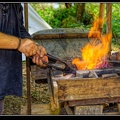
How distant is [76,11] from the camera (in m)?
10.8

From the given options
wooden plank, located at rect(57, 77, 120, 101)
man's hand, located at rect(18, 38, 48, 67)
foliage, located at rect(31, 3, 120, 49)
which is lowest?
wooden plank, located at rect(57, 77, 120, 101)

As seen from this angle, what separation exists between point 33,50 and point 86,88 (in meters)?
0.53

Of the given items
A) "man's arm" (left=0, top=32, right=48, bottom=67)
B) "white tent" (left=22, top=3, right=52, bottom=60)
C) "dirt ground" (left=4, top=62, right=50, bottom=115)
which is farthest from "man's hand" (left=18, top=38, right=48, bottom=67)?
"white tent" (left=22, top=3, right=52, bottom=60)

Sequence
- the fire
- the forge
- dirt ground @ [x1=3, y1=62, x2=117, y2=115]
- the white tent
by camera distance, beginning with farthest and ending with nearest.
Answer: the white tent
dirt ground @ [x1=3, y1=62, x2=117, y2=115]
the fire
the forge

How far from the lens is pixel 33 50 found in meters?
2.10

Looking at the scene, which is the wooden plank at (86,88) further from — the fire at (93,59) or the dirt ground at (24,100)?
the dirt ground at (24,100)

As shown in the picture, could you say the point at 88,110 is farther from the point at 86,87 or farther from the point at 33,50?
the point at 33,50

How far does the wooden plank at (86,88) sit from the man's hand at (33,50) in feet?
1.18

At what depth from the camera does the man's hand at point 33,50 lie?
2.07 meters

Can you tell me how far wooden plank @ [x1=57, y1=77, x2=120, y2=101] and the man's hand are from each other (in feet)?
1.18

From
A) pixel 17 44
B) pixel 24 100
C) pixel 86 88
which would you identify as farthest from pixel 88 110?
pixel 24 100

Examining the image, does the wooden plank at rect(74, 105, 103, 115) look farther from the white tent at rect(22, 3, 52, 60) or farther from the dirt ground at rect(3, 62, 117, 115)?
the white tent at rect(22, 3, 52, 60)

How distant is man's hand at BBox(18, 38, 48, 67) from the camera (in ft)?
6.79

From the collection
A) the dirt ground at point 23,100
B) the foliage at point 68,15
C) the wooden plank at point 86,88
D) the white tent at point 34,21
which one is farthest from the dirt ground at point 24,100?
the foliage at point 68,15
